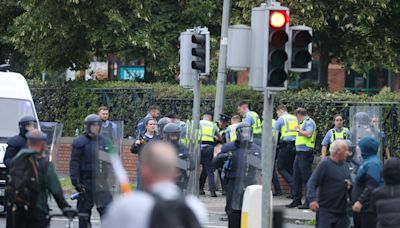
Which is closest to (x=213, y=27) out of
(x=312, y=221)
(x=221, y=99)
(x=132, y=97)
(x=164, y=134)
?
(x=132, y=97)

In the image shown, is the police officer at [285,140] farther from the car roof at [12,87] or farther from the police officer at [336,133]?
the car roof at [12,87]

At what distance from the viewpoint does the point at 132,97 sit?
2838 centimetres

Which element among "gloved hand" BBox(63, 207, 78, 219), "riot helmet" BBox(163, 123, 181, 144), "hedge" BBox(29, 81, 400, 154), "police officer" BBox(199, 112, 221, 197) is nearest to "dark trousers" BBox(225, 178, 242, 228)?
"riot helmet" BBox(163, 123, 181, 144)

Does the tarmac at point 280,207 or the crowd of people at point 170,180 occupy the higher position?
the crowd of people at point 170,180

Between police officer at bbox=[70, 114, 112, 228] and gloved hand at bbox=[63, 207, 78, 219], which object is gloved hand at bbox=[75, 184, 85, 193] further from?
gloved hand at bbox=[63, 207, 78, 219]

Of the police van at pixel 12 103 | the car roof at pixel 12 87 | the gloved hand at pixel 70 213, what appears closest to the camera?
the gloved hand at pixel 70 213

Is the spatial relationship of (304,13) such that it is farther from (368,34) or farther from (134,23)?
(134,23)

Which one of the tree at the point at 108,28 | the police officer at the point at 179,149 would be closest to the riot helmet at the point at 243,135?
the police officer at the point at 179,149

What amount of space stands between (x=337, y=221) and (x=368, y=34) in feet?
57.4

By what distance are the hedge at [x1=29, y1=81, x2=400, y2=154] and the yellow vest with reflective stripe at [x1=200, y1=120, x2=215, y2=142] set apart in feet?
8.28

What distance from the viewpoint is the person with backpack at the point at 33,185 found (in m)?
11.3

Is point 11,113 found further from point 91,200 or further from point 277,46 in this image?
point 277,46

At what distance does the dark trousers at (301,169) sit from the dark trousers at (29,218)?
10477 millimetres

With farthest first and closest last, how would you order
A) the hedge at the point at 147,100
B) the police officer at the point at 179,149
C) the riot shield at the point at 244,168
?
the hedge at the point at 147,100, the police officer at the point at 179,149, the riot shield at the point at 244,168
